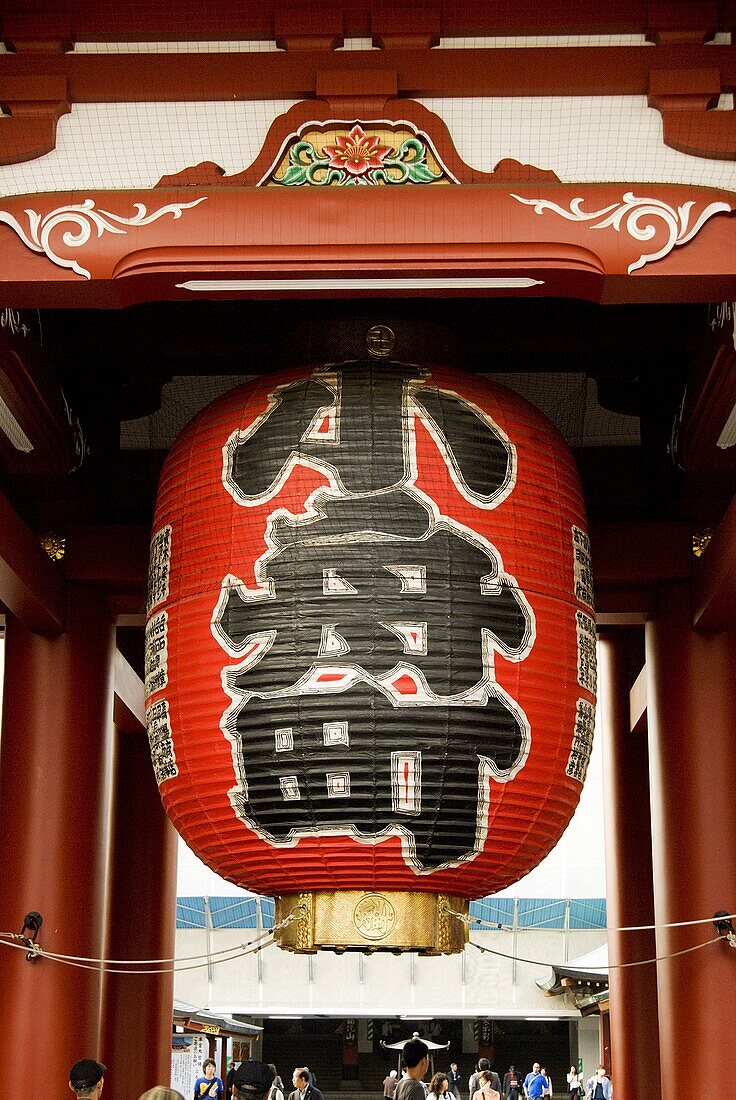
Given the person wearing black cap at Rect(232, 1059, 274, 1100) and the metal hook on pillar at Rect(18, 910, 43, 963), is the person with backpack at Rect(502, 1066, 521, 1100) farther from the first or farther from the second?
the person wearing black cap at Rect(232, 1059, 274, 1100)

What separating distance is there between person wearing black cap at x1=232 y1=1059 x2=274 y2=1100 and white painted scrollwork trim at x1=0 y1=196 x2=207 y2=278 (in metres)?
2.38

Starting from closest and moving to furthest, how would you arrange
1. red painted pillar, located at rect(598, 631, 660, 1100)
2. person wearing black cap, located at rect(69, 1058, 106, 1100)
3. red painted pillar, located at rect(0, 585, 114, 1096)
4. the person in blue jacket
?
1. person wearing black cap, located at rect(69, 1058, 106, 1100)
2. red painted pillar, located at rect(0, 585, 114, 1096)
3. red painted pillar, located at rect(598, 631, 660, 1100)
4. the person in blue jacket

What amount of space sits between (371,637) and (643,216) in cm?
157

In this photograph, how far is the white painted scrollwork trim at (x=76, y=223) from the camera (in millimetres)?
4082

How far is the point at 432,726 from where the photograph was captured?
433cm

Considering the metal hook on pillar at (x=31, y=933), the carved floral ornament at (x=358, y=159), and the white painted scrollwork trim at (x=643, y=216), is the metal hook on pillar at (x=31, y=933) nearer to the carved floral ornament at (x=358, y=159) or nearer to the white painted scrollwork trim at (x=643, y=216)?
the carved floral ornament at (x=358, y=159)

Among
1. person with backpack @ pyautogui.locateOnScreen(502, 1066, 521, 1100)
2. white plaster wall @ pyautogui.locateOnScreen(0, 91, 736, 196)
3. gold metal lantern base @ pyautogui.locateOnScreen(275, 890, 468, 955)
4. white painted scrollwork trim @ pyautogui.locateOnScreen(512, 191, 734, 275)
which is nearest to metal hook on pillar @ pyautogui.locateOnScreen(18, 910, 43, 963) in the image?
gold metal lantern base @ pyautogui.locateOnScreen(275, 890, 468, 955)

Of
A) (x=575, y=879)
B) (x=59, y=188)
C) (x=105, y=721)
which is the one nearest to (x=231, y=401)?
(x=59, y=188)

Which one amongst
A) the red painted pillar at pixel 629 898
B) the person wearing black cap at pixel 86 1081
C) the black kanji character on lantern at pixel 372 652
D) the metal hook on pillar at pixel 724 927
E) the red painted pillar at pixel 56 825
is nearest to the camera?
the person wearing black cap at pixel 86 1081

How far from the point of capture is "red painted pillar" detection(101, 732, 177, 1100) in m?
8.55

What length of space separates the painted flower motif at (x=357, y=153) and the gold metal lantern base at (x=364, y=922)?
7.73ft

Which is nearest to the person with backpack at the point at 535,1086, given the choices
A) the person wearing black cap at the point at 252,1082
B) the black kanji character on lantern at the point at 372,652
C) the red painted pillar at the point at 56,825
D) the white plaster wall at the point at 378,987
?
the white plaster wall at the point at 378,987

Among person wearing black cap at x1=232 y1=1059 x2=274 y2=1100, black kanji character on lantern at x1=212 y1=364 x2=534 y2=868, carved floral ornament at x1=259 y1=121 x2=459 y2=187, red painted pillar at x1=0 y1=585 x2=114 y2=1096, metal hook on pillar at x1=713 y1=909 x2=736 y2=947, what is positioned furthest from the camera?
red painted pillar at x1=0 y1=585 x2=114 y2=1096

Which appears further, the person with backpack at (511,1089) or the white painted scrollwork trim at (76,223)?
the person with backpack at (511,1089)
